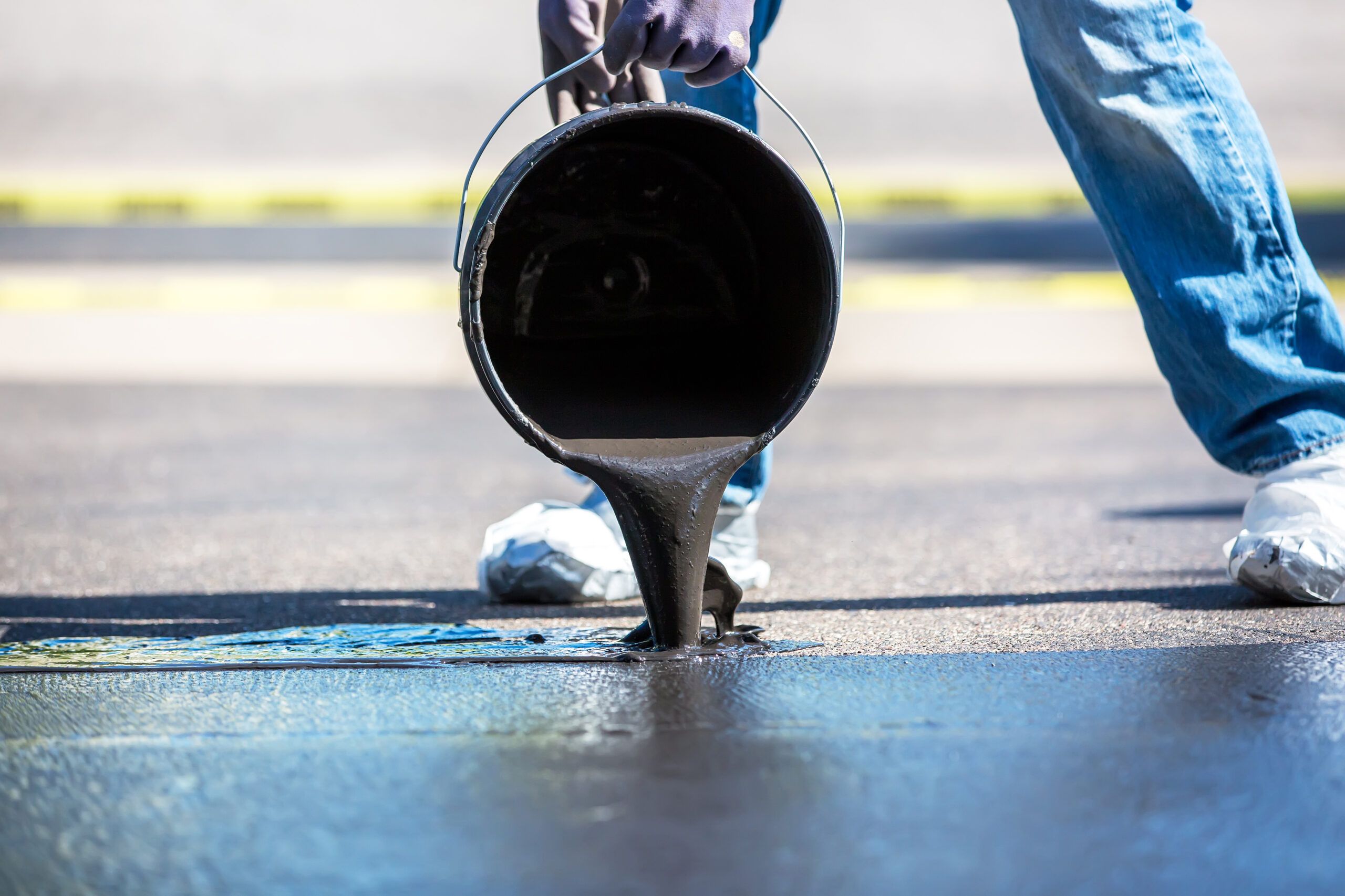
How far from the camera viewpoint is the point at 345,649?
216 cm

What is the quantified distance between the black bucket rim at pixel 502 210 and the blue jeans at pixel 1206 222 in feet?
2.14

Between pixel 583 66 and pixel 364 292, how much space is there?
996 cm

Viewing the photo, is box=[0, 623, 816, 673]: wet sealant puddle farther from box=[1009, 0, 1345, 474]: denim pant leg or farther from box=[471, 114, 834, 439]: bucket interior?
box=[1009, 0, 1345, 474]: denim pant leg

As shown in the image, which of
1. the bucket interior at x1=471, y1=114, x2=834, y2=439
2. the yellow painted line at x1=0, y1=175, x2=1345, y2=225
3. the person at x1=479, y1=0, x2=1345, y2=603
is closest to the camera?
the bucket interior at x1=471, y1=114, x2=834, y2=439

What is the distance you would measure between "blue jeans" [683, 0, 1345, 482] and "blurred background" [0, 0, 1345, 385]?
469 cm

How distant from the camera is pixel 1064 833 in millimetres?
1264

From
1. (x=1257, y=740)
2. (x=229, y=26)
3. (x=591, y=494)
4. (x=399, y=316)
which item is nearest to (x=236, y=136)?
(x=229, y=26)

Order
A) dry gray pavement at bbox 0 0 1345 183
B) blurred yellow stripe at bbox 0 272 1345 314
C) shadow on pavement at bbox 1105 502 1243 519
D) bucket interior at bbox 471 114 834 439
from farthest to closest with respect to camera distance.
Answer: dry gray pavement at bbox 0 0 1345 183 → blurred yellow stripe at bbox 0 272 1345 314 → shadow on pavement at bbox 1105 502 1243 519 → bucket interior at bbox 471 114 834 439

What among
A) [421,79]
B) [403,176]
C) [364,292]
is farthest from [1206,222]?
[421,79]

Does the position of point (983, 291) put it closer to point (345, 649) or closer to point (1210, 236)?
point (1210, 236)

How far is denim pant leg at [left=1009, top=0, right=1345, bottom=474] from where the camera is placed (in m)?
2.34

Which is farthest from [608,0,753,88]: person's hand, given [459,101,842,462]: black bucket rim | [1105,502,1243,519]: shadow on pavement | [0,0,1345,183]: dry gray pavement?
[0,0,1345,183]: dry gray pavement

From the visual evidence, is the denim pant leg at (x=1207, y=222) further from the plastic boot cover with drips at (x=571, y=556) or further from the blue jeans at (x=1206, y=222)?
the plastic boot cover with drips at (x=571, y=556)

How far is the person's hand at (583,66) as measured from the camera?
2361mm
